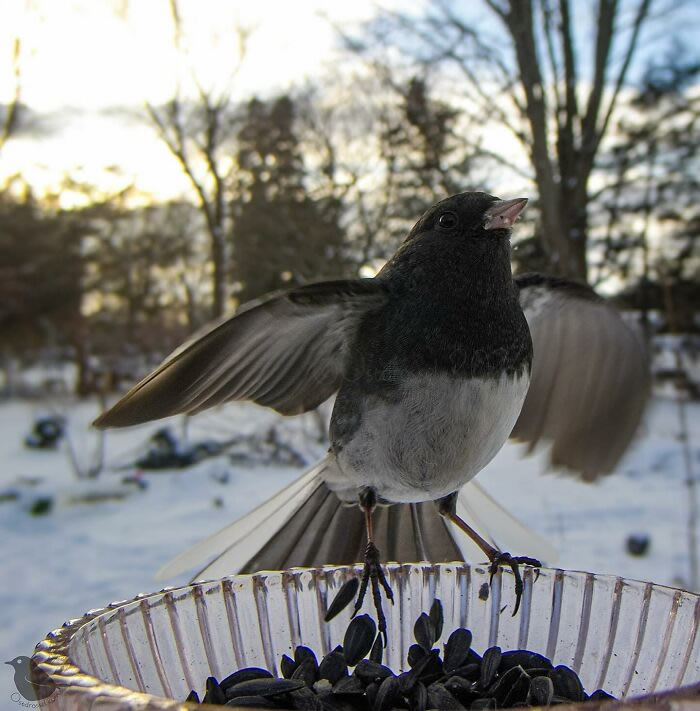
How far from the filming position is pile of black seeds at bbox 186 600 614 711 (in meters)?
0.79

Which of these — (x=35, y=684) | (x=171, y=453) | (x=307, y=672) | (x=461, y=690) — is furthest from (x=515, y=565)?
(x=171, y=453)

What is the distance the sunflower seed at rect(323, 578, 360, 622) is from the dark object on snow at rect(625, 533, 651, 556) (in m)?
3.00

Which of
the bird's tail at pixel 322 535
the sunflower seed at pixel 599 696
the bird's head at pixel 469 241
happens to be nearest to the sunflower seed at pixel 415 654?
the sunflower seed at pixel 599 696

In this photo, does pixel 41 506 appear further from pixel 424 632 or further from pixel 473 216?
pixel 473 216

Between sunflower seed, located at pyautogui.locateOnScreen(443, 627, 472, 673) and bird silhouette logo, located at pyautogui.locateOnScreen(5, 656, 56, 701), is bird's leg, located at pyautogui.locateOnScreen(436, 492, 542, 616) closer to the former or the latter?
sunflower seed, located at pyautogui.locateOnScreen(443, 627, 472, 673)

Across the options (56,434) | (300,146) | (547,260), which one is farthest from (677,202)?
(56,434)

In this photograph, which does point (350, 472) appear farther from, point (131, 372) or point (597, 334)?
point (131, 372)

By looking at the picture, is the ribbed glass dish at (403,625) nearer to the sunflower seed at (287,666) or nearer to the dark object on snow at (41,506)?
the sunflower seed at (287,666)

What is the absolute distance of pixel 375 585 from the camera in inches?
37.8

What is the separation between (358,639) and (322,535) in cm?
42

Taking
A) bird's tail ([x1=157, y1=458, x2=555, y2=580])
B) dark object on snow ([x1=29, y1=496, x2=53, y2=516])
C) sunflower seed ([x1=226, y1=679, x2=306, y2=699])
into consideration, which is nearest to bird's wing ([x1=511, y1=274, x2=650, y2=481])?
bird's tail ([x1=157, y1=458, x2=555, y2=580])

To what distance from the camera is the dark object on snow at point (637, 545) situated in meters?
3.51

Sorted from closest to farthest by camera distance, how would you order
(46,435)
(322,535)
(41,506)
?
1. (322,535)
2. (41,506)
3. (46,435)

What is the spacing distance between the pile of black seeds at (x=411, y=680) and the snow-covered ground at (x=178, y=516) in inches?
74.2
